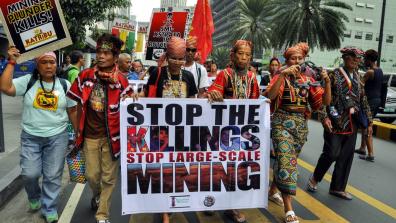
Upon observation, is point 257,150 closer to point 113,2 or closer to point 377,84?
point 377,84

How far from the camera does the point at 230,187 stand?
162 inches

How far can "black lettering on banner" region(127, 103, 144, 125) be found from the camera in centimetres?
387

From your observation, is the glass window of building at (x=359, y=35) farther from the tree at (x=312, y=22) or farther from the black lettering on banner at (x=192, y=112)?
the black lettering on banner at (x=192, y=112)

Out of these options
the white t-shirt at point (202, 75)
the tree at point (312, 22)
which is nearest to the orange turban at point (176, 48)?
the white t-shirt at point (202, 75)

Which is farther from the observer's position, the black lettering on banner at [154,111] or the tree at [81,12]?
the tree at [81,12]

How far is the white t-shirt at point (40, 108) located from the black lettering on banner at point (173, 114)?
3.36 feet

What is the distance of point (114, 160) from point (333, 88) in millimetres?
2872

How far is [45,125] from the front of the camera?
162 inches

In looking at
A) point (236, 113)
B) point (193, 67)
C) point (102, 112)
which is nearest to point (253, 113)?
point (236, 113)

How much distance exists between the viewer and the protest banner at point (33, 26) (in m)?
3.96

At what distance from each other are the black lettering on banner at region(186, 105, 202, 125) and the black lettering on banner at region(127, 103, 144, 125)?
0.42m

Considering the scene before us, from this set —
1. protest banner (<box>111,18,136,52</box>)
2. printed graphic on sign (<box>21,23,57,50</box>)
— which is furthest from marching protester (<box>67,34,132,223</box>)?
protest banner (<box>111,18,136,52</box>)

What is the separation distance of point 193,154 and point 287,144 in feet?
3.28

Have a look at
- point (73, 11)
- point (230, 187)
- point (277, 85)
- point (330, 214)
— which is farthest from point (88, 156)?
point (73, 11)
